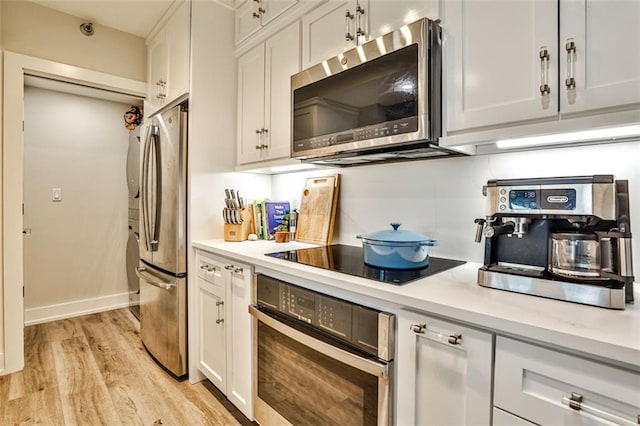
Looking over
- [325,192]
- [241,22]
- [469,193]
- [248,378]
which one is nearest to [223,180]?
[325,192]

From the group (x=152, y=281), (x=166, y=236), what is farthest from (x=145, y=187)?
(x=152, y=281)

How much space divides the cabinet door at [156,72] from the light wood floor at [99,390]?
6.34 feet

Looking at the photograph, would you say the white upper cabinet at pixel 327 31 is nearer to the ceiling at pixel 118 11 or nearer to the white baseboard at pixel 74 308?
the ceiling at pixel 118 11

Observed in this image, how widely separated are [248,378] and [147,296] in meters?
1.25

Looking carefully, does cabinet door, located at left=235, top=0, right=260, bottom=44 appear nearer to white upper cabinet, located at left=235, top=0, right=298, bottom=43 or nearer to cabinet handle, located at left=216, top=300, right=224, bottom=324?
white upper cabinet, located at left=235, top=0, right=298, bottom=43

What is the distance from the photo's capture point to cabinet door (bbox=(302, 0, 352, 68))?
1.52 metres

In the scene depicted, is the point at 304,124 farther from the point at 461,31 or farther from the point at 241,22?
the point at 241,22

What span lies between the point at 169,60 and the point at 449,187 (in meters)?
2.15

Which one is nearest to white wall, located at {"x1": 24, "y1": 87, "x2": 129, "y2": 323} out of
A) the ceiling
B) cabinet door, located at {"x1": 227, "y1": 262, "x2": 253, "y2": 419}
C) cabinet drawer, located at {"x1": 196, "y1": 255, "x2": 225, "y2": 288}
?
the ceiling

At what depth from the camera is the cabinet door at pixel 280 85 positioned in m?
1.80

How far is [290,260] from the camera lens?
4.70ft

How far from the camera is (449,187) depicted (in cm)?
148

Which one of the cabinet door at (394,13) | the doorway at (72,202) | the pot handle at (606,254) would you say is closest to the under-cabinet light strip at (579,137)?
the pot handle at (606,254)

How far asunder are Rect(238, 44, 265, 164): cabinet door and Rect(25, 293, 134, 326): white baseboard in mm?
Result: 2490
